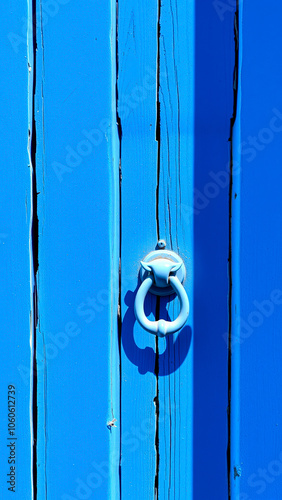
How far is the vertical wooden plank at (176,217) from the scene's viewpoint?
0.80m

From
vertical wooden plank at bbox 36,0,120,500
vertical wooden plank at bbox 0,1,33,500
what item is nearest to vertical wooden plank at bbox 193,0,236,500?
vertical wooden plank at bbox 36,0,120,500

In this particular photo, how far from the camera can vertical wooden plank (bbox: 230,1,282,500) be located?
80 cm

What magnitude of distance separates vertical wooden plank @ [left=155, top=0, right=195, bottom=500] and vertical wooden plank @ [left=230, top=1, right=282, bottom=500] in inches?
3.1

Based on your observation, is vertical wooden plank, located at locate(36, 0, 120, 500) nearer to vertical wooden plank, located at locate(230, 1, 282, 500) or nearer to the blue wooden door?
the blue wooden door

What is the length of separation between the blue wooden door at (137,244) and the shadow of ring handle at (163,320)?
2.0 inches

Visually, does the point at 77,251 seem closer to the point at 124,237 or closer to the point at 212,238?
the point at 124,237

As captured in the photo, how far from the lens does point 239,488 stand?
811mm

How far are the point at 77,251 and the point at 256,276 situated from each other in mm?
306

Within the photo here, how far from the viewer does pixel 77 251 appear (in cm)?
81

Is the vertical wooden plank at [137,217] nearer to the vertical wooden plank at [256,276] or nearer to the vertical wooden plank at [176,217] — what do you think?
the vertical wooden plank at [176,217]

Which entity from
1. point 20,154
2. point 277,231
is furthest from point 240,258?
point 20,154

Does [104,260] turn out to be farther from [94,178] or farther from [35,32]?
[35,32]

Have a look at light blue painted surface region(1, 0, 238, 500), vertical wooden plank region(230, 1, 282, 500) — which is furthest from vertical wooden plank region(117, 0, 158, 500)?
vertical wooden plank region(230, 1, 282, 500)

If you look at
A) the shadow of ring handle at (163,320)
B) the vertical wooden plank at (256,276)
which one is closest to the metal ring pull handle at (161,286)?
the shadow of ring handle at (163,320)
